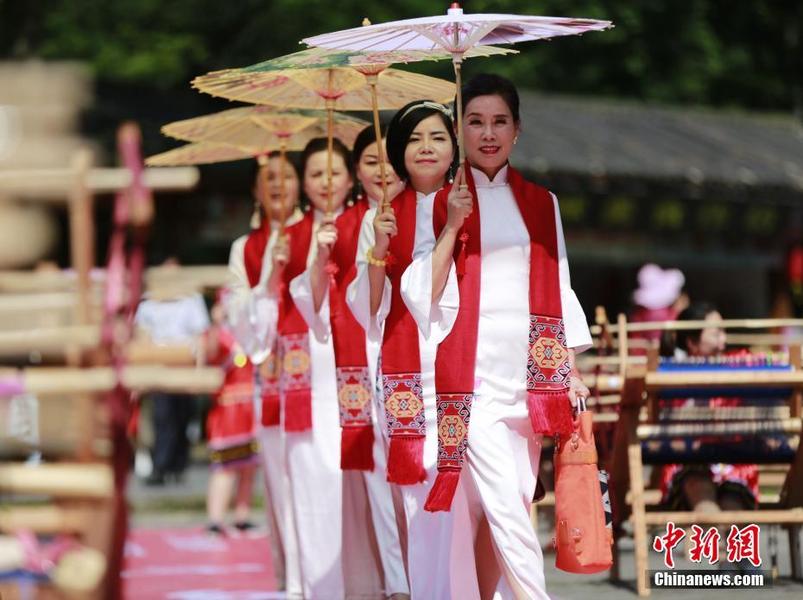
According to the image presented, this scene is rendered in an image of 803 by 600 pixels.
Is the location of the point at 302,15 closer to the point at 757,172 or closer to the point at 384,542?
the point at 757,172

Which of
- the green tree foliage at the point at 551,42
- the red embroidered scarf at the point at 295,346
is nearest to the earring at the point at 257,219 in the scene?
the red embroidered scarf at the point at 295,346

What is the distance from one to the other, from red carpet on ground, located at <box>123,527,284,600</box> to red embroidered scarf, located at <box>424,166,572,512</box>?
Result: 2.16 meters

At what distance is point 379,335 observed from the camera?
717 centimetres

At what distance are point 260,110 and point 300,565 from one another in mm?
2191

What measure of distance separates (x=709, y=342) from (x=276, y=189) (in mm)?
2496

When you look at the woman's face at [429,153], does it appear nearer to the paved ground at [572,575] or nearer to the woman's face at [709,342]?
the paved ground at [572,575]

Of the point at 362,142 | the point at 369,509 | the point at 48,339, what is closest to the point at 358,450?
the point at 369,509

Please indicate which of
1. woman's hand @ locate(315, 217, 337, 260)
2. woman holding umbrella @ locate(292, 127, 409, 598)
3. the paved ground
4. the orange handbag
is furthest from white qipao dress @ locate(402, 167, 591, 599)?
woman holding umbrella @ locate(292, 127, 409, 598)

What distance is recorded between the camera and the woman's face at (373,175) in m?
7.73

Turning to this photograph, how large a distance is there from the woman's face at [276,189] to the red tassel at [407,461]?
2.61m

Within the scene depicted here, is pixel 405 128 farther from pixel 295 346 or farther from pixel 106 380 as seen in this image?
pixel 106 380

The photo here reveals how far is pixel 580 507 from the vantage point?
20.2 ft

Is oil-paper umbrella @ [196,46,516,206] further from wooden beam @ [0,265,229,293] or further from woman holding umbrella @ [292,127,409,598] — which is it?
wooden beam @ [0,265,229,293]

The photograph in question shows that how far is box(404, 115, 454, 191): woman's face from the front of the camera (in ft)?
22.1
